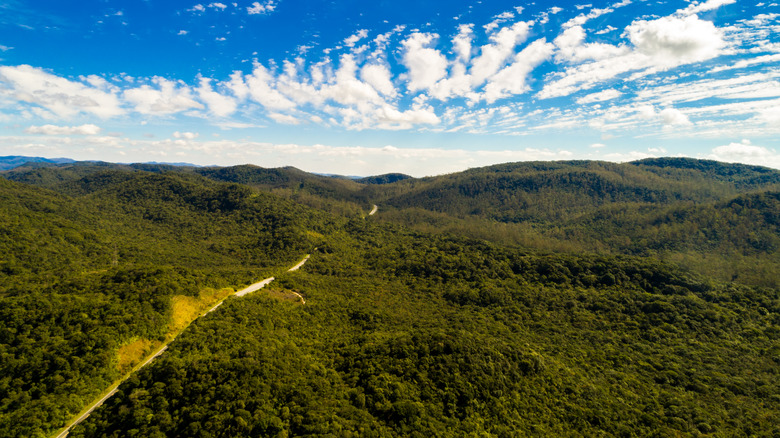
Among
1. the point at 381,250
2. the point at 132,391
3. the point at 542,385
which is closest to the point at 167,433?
the point at 132,391

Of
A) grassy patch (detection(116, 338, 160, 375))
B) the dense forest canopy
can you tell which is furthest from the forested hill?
the dense forest canopy

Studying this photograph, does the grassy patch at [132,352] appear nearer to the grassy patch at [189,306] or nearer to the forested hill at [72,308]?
the forested hill at [72,308]

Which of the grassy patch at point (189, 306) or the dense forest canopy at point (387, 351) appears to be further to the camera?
the grassy patch at point (189, 306)

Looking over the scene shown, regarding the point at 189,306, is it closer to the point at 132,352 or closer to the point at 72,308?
the point at 132,352

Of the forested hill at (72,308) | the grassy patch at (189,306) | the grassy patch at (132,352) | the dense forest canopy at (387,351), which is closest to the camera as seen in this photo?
the dense forest canopy at (387,351)

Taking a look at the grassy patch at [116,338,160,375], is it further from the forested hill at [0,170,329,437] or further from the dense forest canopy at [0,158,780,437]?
the dense forest canopy at [0,158,780,437]

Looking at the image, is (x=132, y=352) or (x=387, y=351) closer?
(x=132, y=352)

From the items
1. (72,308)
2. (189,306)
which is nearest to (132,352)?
(72,308)

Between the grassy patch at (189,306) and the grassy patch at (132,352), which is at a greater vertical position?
the grassy patch at (189,306)

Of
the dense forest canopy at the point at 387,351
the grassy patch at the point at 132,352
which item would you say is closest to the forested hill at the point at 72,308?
the grassy patch at the point at 132,352

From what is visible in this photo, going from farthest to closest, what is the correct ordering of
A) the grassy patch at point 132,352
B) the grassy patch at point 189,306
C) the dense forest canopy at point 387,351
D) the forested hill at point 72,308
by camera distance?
the grassy patch at point 189,306 → the grassy patch at point 132,352 → the forested hill at point 72,308 → the dense forest canopy at point 387,351

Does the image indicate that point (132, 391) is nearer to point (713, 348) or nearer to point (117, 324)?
point (117, 324)
